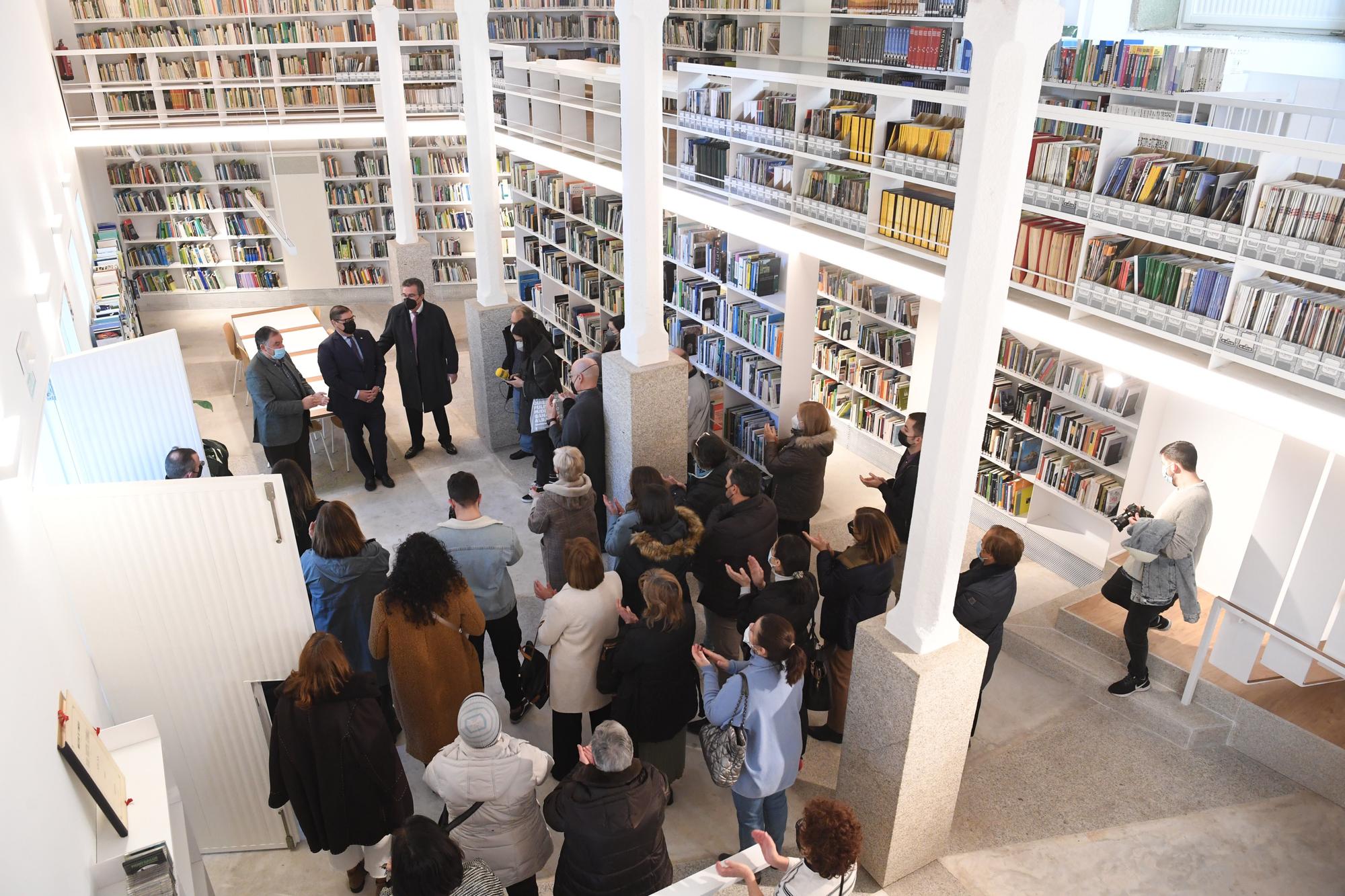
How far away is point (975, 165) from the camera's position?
2.95 meters

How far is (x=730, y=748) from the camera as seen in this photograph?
367cm

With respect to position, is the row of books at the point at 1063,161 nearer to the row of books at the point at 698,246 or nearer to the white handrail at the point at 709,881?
the row of books at the point at 698,246

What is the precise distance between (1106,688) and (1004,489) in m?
1.81

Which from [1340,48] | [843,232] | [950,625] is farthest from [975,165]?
[1340,48]

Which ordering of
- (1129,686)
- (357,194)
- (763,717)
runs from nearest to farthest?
(763,717)
(1129,686)
(357,194)

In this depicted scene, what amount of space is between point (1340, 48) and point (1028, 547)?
6445 mm

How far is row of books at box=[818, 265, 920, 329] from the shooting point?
23.5 feet

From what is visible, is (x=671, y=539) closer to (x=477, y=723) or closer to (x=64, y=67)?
(x=477, y=723)

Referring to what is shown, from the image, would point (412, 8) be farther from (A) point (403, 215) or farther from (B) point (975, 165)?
(B) point (975, 165)

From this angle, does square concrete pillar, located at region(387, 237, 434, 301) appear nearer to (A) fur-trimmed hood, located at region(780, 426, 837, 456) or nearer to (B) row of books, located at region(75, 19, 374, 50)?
(A) fur-trimmed hood, located at region(780, 426, 837, 456)

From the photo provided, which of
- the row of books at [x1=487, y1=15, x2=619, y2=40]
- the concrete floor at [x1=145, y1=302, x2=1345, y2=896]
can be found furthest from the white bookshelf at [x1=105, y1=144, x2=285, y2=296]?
the concrete floor at [x1=145, y1=302, x2=1345, y2=896]

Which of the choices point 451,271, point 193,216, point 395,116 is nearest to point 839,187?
point 395,116

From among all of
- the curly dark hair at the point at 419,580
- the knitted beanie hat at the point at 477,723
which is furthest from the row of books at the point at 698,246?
the knitted beanie hat at the point at 477,723

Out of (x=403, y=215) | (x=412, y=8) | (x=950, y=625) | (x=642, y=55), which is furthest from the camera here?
(x=412, y=8)
